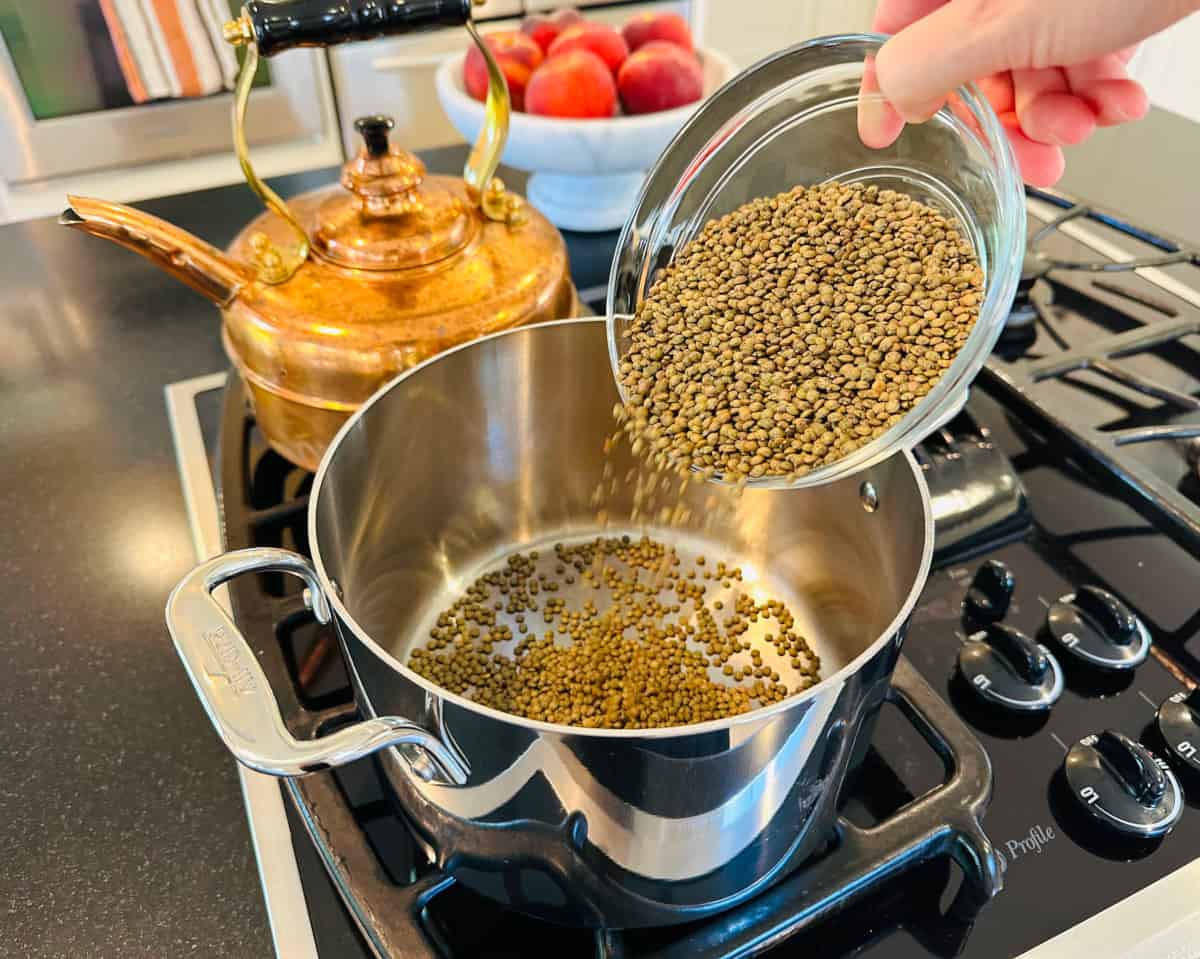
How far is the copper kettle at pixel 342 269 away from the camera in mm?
660

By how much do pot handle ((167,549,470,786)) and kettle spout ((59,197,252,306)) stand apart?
0.98ft

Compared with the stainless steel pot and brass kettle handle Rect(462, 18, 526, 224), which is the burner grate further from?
brass kettle handle Rect(462, 18, 526, 224)

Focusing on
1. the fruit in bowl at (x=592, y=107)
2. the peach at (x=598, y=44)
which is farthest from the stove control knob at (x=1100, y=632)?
the peach at (x=598, y=44)

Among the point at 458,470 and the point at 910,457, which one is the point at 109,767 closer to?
the point at 458,470

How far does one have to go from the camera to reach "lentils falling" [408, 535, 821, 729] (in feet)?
2.19

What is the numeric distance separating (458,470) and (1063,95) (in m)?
0.52

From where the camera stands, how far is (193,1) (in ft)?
4.89

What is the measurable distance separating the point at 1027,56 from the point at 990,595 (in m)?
0.35

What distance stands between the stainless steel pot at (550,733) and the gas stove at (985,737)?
31 millimetres

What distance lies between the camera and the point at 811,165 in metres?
0.68

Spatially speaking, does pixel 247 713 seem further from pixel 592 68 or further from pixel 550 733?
pixel 592 68

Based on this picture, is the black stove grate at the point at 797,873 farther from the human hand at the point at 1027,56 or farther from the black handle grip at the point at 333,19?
the black handle grip at the point at 333,19

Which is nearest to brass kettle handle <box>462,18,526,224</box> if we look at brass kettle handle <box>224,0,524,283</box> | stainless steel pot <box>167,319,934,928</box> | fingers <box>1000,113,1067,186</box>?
brass kettle handle <box>224,0,524,283</box>

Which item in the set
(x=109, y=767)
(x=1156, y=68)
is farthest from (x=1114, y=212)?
(x=1156, y=68)
